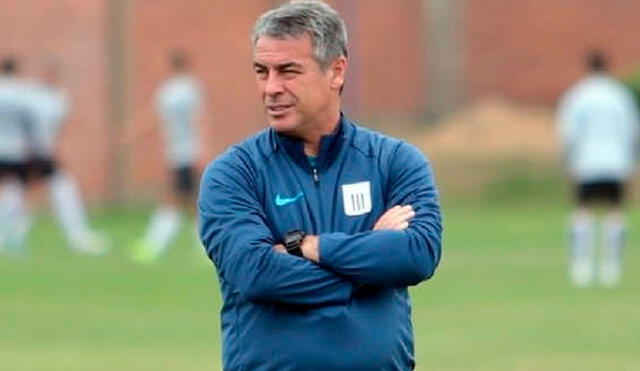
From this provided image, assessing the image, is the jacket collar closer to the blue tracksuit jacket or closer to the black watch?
the blue tracksuit jacket

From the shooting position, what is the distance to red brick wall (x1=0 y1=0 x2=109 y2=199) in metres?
37.6

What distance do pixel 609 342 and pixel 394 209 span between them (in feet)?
31.8

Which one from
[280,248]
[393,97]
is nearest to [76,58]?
[393,97]

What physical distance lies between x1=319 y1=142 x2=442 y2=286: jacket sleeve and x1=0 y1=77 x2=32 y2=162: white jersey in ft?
62.2

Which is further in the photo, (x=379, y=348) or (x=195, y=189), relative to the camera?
(x=195, y=189)

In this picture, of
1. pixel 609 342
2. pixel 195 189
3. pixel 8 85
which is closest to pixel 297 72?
pixel 609 342

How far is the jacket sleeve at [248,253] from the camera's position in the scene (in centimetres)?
655

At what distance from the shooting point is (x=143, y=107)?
38.8 meters

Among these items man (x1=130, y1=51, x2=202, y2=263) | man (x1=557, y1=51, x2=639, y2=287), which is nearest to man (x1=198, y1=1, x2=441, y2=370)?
man (x1=557, y1=51, x2=639, y2=287)

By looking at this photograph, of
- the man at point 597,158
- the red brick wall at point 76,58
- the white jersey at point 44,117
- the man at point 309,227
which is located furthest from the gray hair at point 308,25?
the red brick wall at point 76,58

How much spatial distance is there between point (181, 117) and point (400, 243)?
19.3 meters

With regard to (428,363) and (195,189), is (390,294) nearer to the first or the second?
(428,363)

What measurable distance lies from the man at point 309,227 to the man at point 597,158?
A: 14.9 meters

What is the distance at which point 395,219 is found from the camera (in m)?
6.64
